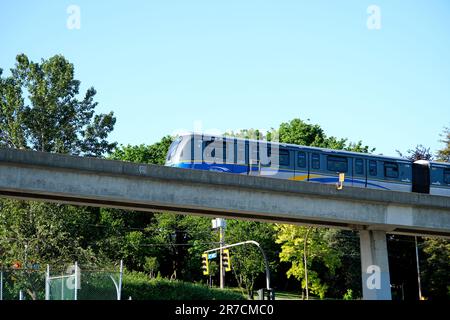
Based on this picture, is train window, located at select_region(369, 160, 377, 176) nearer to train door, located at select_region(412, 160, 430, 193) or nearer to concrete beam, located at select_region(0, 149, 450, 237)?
train door, located at select_region(412, 160, 430, 193)

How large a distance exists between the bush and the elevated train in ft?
59.1

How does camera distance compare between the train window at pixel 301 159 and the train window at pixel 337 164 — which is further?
the train window at pixel 337 164

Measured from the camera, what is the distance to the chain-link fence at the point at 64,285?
18859 millimetres

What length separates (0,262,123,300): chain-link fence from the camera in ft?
61.9

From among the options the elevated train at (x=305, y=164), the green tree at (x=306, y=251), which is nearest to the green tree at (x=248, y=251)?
the green tree at (x=306, y=251)

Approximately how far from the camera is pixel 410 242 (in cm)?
6675

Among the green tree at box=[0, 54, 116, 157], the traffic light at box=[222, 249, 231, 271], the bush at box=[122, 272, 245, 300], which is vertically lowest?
the bush at box=[122, 272, 245, 300]

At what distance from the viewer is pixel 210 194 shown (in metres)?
29.5

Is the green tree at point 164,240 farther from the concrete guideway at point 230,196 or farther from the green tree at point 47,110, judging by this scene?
the concrete guideway at point 230,196

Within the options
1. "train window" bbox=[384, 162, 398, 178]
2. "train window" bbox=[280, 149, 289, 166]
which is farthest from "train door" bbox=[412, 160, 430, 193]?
"train window" bbox=[280, 149, 289, 166]

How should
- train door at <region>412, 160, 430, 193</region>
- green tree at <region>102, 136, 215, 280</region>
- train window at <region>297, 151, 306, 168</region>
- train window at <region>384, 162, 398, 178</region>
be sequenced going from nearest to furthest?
1. train window at <region>297, 151, 306, 168</region>
2. train window at <region>384, 162, 398, 178</region>
3. train door at <region>412, 160, 430, 193</region>
4. green tree at <region>102, 136, 215, 280</region>

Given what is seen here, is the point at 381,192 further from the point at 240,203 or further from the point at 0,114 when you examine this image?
the point at 0,114
